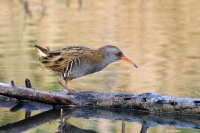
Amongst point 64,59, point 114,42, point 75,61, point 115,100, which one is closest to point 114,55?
point 75,61

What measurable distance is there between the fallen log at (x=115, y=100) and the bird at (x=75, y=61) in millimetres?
253

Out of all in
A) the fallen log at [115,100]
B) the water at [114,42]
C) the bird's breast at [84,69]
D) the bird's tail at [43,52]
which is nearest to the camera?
the fallen log at [115,100]

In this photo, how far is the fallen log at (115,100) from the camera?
837cm

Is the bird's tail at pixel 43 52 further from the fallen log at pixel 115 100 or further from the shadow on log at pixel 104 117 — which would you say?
the shadow on log at pixel 104 117

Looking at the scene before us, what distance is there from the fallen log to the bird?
0.83 feet

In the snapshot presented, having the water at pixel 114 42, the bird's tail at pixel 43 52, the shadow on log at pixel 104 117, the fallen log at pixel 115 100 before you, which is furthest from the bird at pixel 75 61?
the water at pixel 114 42

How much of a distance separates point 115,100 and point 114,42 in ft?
22.4

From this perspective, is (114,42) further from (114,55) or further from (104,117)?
(104,117)

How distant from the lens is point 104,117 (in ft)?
28.3

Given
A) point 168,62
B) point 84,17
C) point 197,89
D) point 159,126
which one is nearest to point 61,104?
point 159,126

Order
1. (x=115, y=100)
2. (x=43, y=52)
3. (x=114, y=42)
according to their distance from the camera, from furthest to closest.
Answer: (x=114, y=42) → (x=43, y=52) → (x=115, y=100)

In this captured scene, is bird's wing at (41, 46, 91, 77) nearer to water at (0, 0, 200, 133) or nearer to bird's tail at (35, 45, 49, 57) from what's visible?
bird's tail at (35, 45, 49, 57)

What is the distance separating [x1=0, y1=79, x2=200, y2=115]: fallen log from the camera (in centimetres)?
837

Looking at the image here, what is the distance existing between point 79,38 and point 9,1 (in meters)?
8.87
